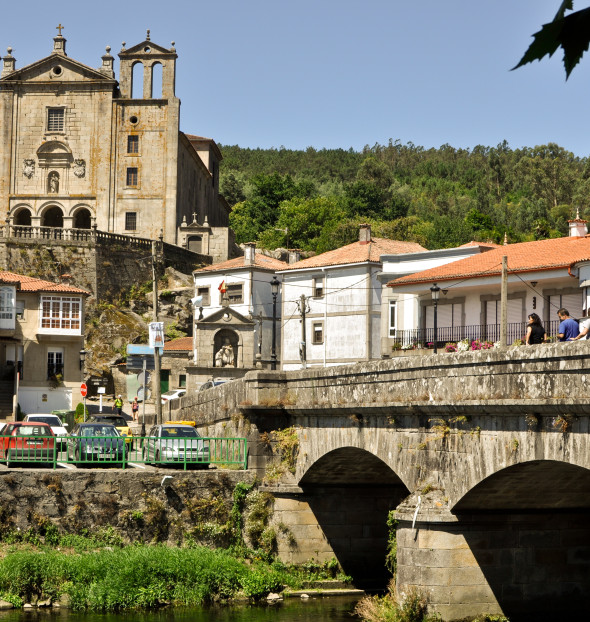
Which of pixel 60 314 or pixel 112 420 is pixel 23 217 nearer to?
pixel 60 314

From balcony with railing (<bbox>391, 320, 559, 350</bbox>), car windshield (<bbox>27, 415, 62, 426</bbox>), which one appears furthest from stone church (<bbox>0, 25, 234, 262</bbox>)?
car windshield (<bbox>27, 415, 62, 426</bbox>)

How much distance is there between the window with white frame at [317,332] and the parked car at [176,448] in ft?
112

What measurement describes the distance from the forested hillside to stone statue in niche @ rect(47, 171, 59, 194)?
2585 cm

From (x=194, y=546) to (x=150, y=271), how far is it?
5510 centimetres

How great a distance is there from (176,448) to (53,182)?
195 feet

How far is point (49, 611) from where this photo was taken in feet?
80.4

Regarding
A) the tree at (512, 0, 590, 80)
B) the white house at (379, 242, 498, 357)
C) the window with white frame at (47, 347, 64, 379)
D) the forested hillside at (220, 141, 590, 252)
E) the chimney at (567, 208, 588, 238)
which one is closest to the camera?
the tree at (512, 0, 590, 80)

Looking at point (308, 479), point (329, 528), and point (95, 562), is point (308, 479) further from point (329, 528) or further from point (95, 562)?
point (95, 562)

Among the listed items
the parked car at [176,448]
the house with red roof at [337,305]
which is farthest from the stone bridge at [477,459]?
the house with red roof at [337,305]

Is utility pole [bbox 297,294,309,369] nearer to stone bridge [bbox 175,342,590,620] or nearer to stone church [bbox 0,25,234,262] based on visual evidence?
stone bridge [bbox 175,342,590,620]


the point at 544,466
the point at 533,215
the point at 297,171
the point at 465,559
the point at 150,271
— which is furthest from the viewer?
the point at 297,171

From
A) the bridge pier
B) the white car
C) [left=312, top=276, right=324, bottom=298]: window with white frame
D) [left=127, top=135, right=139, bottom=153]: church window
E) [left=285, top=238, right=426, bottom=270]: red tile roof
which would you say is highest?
[left=127, top=135, right=139, bottom=153]: church window

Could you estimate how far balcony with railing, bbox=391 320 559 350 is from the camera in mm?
39469

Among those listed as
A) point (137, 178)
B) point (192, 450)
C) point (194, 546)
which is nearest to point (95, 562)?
point (194, 546)
